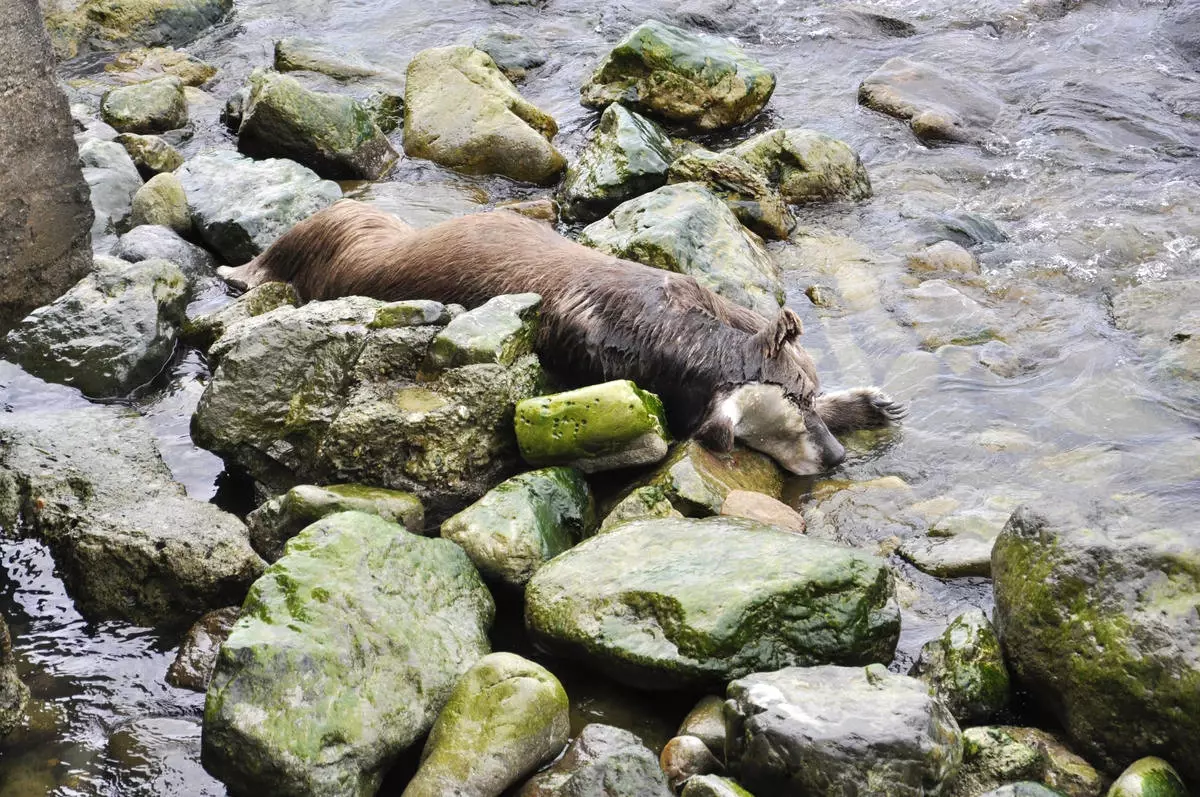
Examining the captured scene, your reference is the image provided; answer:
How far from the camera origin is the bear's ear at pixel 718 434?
6625 mm

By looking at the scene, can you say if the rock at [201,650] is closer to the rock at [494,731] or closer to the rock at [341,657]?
the rock at [341,657]

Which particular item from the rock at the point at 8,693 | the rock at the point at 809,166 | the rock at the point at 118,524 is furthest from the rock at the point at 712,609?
the rock at the point at 809,166

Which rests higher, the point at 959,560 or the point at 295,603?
the point at 295,603

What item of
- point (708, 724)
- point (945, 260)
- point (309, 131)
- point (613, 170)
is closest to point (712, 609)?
point (708, 724)

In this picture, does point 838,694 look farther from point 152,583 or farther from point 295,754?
point 152,583

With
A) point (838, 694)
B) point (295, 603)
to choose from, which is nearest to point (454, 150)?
point (295, 603)

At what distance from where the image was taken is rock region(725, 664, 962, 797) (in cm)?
422

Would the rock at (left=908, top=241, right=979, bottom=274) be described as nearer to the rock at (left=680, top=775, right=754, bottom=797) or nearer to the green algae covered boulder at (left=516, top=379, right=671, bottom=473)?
the green algae covered boulder at (left=516, top=379, right=671, bottom=473)

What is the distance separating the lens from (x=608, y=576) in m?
5.23

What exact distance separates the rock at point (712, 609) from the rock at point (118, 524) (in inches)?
60.1

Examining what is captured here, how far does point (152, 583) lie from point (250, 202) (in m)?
4.58

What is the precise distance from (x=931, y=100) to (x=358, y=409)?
8.08 metres

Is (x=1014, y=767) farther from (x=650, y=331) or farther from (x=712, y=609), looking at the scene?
(x=650, y=331)

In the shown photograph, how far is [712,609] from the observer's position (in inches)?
195
